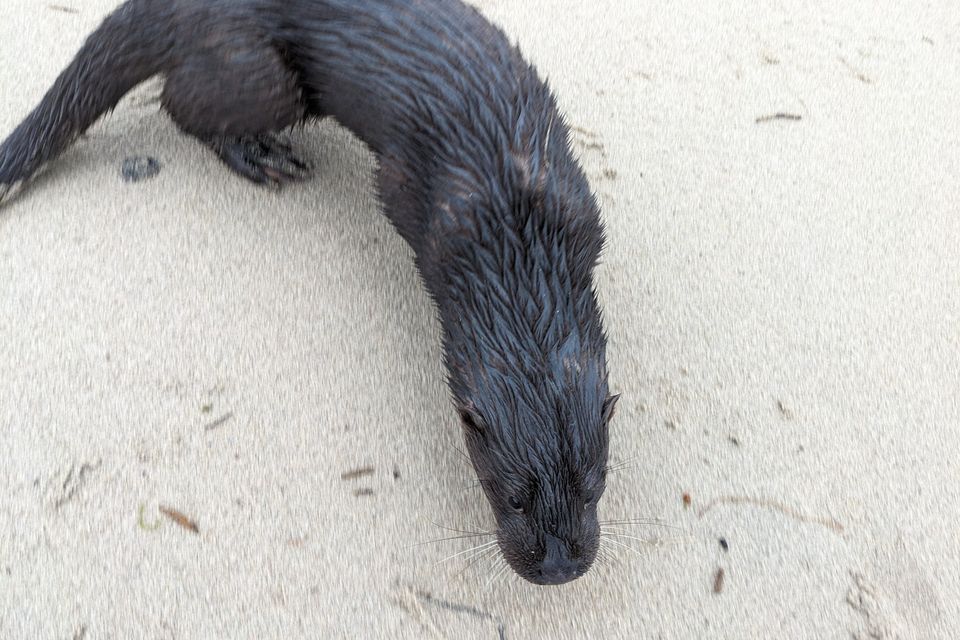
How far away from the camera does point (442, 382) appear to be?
1.57 m

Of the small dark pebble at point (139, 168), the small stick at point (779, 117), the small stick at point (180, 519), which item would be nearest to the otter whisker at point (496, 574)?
the small stick at point (180, 519)

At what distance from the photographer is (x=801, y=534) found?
1425mm

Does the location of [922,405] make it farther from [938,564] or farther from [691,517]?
[691,517]

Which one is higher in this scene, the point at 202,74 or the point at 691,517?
the point at 202,74

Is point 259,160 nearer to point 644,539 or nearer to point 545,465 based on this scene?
point 545,465

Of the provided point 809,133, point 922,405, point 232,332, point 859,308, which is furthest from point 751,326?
point 232,332

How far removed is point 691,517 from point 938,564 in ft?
1.55

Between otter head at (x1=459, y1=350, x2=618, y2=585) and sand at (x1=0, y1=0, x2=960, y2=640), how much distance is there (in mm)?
157

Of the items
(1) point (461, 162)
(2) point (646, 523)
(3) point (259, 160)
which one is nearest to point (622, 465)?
(2) point (646, 523)

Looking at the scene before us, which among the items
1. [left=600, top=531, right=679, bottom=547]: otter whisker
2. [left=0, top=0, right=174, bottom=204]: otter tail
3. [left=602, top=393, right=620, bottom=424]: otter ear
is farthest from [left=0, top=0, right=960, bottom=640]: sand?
[left=602, top=393, right=620, bottom=424]: otter ear

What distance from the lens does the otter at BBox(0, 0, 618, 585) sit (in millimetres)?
1226

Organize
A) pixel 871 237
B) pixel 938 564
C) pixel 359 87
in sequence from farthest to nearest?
pixel 871 237 < pixel 359 87 < pixel 938 564

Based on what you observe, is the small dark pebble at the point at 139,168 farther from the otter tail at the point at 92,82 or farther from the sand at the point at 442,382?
the otter tail at the point at 92,82

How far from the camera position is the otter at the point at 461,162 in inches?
48.3
